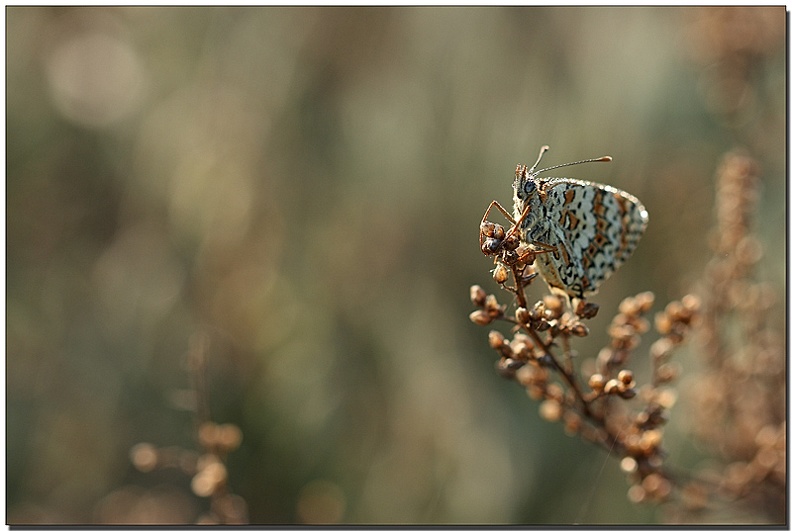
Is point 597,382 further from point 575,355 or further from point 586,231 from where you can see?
point 586,231

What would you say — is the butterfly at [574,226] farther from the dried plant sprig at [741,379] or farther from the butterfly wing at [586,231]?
the dried plant sprig at [741,379]

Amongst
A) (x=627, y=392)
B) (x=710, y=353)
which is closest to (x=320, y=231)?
(x=710, y=353)

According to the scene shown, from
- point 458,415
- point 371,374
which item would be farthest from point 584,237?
point 371,374

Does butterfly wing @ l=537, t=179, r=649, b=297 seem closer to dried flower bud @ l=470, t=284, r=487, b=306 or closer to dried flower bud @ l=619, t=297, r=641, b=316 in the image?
dried flower bud @ l=619, t=297, r=641, b=316

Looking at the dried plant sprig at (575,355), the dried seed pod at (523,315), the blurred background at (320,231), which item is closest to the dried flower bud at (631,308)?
the dried plant sprig at (575,355)

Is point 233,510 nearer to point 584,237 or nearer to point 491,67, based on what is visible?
point 584,237

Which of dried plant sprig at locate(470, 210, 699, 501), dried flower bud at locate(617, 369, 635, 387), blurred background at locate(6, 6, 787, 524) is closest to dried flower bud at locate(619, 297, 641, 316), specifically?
dried plant sprig at locate(470, 210, 699, 501)
